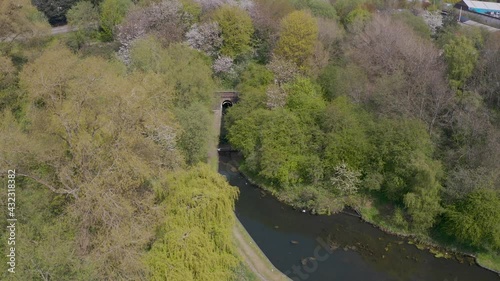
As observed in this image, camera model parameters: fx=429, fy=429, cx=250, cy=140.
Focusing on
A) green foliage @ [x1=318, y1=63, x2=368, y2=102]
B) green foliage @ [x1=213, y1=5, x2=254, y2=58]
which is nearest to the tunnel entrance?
green foliage @ [x1=213, y1=5, x2=254, y2=58]

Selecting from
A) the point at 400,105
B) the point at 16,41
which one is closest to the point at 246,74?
the point at 400,105

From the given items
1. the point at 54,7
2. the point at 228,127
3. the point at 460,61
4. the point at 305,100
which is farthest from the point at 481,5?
the point at 54,7

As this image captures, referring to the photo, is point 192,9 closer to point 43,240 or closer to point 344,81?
point 344,81

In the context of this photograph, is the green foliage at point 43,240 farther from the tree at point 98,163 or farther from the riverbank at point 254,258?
the riverbank at point 254,258

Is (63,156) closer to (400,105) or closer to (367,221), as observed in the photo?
(367,221)

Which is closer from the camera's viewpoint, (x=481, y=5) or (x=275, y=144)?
(x=275, y=144)

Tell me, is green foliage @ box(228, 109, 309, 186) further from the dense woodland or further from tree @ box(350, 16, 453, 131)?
tree @ box(350, 16, 453, 131)

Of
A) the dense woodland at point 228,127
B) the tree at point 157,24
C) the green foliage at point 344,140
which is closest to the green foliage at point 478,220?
the dense woodland at point 228,127
